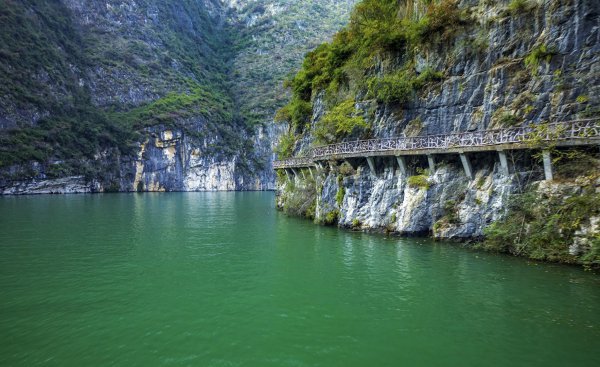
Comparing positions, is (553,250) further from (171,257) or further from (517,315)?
(171,257)

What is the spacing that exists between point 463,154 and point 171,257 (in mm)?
18531

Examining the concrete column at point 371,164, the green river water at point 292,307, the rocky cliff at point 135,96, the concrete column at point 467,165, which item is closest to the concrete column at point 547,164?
the concrete column at point 467,165

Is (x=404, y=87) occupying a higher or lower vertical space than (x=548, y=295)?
higher

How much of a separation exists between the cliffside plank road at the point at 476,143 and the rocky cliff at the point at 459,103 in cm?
65

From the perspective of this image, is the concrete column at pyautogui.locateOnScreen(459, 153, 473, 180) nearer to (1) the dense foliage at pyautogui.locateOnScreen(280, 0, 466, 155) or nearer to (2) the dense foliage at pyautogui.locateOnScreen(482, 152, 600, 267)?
(2) the dense foliage at pyautogui.locateOnScreen(482, 152, 600, 267)

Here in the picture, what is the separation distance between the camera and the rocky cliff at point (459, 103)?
18188 mm

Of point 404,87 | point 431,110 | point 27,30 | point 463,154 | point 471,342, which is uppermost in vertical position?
point 27,30

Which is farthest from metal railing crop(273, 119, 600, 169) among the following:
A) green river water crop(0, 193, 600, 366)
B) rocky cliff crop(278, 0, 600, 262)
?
green river water crop(0, 193, 600, 366)

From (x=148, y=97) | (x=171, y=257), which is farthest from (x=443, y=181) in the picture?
(x=148, y=97)

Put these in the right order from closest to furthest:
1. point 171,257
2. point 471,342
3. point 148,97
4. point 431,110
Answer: point 471,342 < point 171,257 < point 431,110 < point 148,97

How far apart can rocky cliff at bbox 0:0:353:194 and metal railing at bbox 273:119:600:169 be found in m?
86.4

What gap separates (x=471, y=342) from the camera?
363 inches

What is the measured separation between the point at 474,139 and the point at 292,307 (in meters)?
16.4

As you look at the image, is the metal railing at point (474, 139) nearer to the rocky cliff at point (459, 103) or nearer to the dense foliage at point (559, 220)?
the rocky cliff at point (459, 103)
